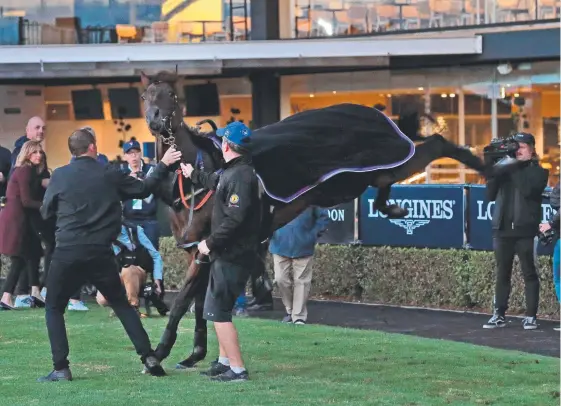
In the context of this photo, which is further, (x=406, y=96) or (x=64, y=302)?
(x=406, y=96)

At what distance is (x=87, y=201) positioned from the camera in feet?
28.7

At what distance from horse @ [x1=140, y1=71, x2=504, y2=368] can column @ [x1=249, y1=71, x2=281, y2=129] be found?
1282cm

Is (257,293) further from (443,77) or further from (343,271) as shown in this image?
(443,77)

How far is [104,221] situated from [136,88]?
15.6 meters

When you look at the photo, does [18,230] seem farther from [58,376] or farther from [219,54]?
[219,54]

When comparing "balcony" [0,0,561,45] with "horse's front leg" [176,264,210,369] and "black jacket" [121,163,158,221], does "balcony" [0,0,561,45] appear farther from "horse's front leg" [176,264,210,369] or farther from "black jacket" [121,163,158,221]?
"horse's front leg" [176,264,210,369]

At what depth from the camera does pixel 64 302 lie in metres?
8.88

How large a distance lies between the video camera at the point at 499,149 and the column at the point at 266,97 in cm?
1126

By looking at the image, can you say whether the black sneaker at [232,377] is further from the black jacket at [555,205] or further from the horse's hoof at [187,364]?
the black jacket at [555,205]

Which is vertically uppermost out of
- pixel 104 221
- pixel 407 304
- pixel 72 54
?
pixel 72 54

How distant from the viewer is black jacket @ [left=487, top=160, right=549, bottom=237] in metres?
12.8

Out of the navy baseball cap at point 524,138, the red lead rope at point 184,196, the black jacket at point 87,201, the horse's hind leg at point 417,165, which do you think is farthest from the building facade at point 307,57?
the black jacket at point 87,201

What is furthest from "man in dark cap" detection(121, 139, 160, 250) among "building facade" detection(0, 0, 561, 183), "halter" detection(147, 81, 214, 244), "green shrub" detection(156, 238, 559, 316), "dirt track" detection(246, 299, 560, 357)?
"building facade" detection(0, 0, 561, 183)

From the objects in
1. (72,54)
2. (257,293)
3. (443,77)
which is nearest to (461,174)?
(443,77)
